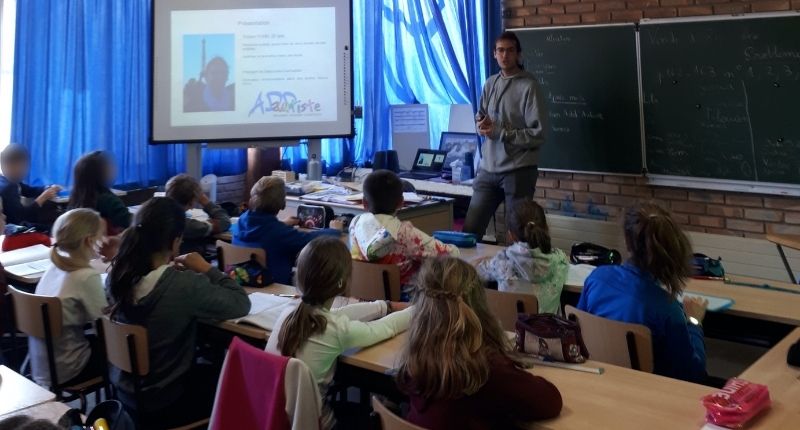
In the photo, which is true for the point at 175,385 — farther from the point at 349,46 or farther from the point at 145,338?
the point at 349,46

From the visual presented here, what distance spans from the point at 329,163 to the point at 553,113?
1979 mm

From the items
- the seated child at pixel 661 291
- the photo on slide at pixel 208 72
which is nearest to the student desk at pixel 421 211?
the photo on slide at pixel 208 72

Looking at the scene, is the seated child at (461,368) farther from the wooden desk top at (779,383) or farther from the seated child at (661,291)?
the seated child at (661,291)

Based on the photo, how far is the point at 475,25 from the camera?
6.04 m

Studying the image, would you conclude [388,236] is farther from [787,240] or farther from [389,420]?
[787,240]

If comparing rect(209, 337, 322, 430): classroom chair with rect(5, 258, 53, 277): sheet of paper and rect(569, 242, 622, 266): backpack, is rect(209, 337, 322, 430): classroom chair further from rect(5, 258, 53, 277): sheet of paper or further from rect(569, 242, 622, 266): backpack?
rect(569, 242, 622, 266): backpack

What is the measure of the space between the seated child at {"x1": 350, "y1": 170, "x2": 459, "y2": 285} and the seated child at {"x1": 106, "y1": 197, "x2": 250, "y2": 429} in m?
0.78

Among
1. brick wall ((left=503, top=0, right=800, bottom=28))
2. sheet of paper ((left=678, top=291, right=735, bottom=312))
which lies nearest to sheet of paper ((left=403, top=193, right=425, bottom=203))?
brick wall ((left=503, top=0, right=800, bottom=28))

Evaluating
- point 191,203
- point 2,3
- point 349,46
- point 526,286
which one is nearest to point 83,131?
point 2,3

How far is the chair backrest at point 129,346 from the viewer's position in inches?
96.6

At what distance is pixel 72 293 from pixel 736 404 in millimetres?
2248

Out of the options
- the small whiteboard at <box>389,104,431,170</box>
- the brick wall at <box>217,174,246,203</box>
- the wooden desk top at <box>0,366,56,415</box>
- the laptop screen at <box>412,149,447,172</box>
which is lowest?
the wooden desk top at <box>0,366,56,415</box>

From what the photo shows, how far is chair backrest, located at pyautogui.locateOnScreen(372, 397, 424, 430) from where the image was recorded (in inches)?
66.9

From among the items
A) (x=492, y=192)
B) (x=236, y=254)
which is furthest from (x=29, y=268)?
(x=492, y=192)
